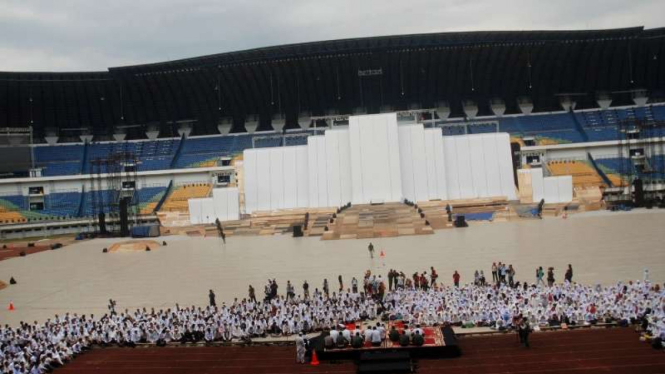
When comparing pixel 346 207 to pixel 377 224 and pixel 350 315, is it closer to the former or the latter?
pixel 377 224

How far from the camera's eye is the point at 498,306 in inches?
820

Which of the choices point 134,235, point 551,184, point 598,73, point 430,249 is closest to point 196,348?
point 430,249

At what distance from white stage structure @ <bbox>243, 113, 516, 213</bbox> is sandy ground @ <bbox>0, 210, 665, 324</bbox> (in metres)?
13.7

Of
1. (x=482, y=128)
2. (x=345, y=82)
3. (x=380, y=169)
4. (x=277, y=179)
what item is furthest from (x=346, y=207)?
(x=482, y=128)

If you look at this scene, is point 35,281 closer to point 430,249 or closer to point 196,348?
point 196,348

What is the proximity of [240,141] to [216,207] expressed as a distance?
54.3 feet

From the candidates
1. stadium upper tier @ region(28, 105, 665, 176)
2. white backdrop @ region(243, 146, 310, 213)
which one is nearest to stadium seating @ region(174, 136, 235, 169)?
stadium upper tier @ region(28, 105, 665, 176)

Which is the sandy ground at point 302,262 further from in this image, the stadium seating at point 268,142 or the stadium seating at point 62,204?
the stadium seating at point 268,142

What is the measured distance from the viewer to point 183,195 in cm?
6900

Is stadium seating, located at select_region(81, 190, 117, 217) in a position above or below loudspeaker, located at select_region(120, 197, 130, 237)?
above

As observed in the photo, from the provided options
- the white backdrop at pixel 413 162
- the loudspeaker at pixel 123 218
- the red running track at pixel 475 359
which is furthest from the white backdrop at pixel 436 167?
the red running track at pixel 475 359

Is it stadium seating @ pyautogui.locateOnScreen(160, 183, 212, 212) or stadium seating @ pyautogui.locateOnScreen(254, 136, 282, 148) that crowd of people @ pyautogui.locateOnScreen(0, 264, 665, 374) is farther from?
stadium seating @ pyautogui.locateOnScreen(254, 136, 282, 148)

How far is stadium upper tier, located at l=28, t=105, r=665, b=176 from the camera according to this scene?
7106 cm

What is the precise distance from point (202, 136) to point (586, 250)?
185 ft
